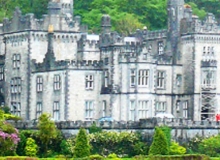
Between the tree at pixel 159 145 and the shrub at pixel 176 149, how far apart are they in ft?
4.51

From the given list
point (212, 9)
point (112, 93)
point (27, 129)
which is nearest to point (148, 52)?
point (112, 93)

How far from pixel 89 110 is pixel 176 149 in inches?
515

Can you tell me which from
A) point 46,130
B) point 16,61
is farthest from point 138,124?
point 16,61

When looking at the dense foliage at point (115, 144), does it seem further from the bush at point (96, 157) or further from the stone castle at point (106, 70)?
the stone castle at point (106, 70)

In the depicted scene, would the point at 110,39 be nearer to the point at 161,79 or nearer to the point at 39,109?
the point at 161,79

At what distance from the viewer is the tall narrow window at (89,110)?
469 feet

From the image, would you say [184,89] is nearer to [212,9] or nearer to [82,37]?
[82,37]

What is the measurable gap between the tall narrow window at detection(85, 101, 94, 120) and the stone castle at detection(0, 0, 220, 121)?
0.09 metres

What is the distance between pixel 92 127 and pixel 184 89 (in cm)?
1442

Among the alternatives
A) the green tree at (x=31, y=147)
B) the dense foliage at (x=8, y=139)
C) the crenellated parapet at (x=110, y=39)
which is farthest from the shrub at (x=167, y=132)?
the crenellated parapet at (x=110, y=39)

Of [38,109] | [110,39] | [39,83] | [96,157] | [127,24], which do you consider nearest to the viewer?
[96,157]

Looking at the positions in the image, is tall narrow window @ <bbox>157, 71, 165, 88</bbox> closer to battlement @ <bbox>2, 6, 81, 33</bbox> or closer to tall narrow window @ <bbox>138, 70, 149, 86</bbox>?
tall narrow window @ <bbox>138, 70, 149, 86</bbox>

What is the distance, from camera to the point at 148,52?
5595 inches

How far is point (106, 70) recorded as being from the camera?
470 feet
